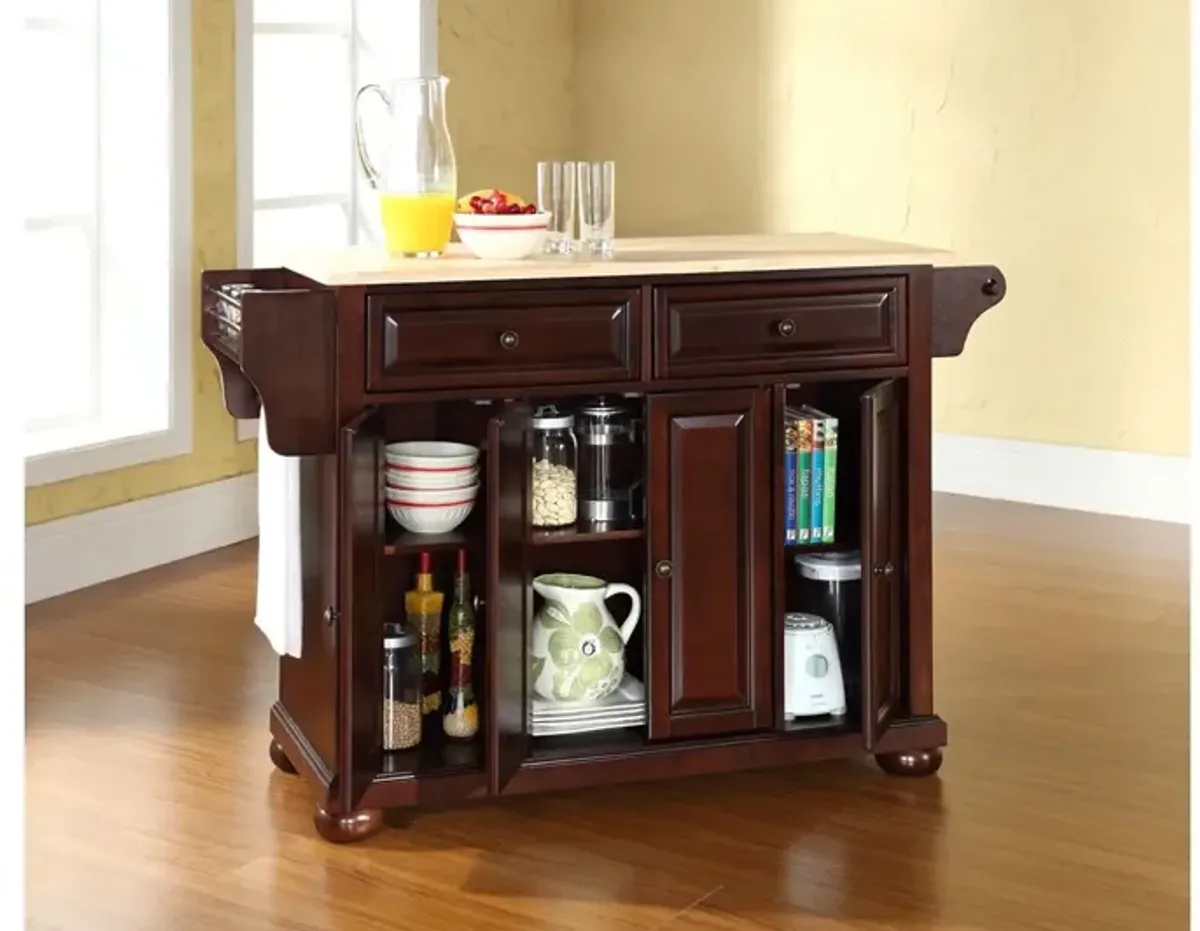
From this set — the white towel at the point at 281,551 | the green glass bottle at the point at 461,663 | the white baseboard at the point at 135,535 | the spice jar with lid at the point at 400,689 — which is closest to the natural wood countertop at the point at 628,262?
the white towel at the point at 281,551

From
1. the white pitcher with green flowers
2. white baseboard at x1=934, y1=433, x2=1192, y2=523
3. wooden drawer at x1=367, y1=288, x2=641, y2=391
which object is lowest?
the white pitcher with green flowers

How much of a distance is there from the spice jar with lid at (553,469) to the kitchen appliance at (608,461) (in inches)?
0.9

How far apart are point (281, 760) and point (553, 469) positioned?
678mm

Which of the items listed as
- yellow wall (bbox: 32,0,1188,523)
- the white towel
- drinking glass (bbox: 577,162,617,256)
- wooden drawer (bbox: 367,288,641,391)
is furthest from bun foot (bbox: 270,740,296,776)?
yellow wall (bbox: 32,0,1188,523)

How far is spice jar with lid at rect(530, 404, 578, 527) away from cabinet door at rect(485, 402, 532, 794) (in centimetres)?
6

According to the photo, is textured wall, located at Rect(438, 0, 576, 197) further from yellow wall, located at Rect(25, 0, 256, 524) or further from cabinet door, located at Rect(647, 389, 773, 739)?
cabinet door, located at Rect(647, 389, 773, 739)

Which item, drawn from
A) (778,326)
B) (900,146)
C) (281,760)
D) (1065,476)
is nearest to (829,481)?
(778,326)

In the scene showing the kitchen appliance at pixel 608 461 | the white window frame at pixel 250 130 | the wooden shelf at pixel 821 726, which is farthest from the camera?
the white window frame at pixel 250 130

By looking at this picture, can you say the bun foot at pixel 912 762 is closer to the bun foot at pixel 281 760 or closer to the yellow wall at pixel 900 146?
the bun foot at pixel 281 760

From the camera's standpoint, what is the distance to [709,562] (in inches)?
109

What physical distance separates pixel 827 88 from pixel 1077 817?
3112 mm

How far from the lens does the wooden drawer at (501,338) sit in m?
2.55

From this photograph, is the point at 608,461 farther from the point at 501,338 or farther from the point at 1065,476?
Answer: the point at 1065,476

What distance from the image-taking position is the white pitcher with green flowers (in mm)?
2766
